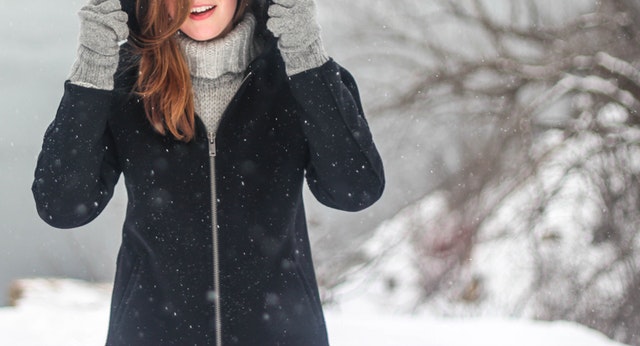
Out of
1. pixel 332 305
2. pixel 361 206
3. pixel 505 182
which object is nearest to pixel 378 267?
pixel 332 305

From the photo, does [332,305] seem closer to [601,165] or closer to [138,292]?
[601,165]

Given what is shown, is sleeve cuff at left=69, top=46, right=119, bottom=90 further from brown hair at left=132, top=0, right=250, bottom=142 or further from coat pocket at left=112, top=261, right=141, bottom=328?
coat pocket at left=112, top=261, right=141, bottom=328

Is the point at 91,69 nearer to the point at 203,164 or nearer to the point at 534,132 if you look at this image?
the point at 203,164

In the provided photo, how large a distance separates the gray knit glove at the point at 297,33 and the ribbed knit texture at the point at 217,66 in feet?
0.37

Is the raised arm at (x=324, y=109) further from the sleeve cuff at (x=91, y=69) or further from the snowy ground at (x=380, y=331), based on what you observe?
the snowy ground at (x=380, y=331)

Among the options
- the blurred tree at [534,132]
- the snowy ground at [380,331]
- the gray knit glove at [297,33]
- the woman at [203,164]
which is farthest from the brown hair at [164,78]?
the blurred tree at [534,132]

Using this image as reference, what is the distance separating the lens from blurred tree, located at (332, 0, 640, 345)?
5094 mm

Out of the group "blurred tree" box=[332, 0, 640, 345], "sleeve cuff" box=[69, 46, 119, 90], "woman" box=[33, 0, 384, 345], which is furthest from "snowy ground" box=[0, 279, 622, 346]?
"sleeve cuff" box=[69, 46, 119, 90]

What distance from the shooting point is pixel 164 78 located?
1406mm

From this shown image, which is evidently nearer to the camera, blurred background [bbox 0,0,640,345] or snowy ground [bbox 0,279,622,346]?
snowy ground [bbox 0,279,622,346]

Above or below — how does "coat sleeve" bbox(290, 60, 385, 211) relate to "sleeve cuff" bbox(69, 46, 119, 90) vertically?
below

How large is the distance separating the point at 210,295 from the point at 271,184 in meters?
0.22

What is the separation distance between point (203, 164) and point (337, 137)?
24 centimetres

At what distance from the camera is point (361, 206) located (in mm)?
1459
